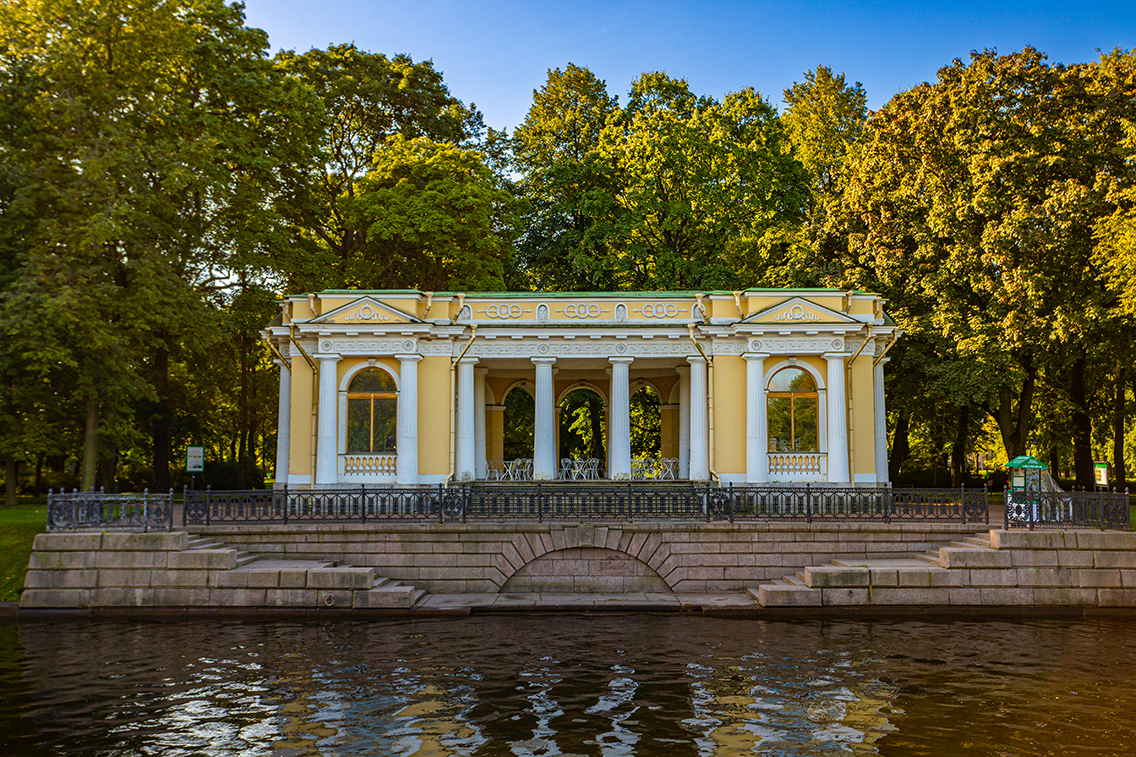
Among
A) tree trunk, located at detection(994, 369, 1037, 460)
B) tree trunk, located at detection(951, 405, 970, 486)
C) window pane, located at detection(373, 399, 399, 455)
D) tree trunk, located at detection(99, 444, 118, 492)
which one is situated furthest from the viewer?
tree trunk, located at detection(951, 405, 970, 486)

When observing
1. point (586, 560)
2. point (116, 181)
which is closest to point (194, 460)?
point (116, 181)

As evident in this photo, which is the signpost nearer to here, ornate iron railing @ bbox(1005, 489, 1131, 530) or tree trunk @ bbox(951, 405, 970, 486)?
ornate iron railing @ bbox(1005, 489, 1131, 530)

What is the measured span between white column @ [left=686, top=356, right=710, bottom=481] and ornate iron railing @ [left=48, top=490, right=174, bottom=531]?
1198cm

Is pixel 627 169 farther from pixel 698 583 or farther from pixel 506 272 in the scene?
pixel 698 583

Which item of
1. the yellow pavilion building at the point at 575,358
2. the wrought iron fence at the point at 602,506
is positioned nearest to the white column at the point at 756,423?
the yellow pavilion building at the point at 575,358

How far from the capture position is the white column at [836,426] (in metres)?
19.6

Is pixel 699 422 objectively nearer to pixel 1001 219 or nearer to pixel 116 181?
pixel 1001 219

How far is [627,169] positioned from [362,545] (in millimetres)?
22110

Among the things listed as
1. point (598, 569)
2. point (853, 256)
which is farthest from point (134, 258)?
point (853, 256)

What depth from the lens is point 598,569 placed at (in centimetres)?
1594

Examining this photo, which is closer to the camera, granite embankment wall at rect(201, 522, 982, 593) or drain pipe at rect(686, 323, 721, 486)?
granite embankment wall at rect(201, 522, 982, 593)

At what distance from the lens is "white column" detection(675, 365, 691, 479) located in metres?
24.2

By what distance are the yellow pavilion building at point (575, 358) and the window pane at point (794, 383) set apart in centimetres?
3

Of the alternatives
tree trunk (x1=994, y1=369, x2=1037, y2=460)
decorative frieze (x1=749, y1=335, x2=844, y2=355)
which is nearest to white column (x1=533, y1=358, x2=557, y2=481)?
decorative frieze (x1=749, y1=335, x2=844, y2=355)
